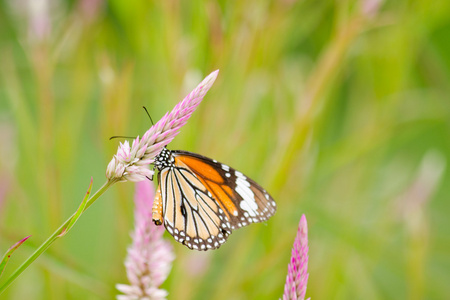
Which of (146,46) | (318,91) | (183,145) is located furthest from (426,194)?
(146,46)

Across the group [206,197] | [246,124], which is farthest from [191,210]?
[246,124]

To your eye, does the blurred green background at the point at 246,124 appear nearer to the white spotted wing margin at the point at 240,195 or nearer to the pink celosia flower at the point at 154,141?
the white spotted wing margin at the point at 240,195

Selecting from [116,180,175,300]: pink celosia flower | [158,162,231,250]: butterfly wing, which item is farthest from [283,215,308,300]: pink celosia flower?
[158,162,231,250]: butterfly wing

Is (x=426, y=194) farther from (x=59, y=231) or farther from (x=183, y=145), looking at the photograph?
(x=59, y=231)

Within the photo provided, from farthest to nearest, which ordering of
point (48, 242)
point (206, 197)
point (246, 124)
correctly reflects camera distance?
point (246, 124)
point (206, 197)
point (48, 242)

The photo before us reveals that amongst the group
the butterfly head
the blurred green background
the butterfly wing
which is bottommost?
the butterfly wing

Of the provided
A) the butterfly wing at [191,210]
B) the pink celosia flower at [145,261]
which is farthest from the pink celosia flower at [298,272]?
the butterfly wing at [191,210]

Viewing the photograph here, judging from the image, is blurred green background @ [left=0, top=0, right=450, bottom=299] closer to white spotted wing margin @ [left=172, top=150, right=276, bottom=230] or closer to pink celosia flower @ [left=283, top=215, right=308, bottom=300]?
white spotted wing margin @ [left=172, top=150, right=276, bottom=230]

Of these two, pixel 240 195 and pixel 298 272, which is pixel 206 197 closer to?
pixel 240 195
